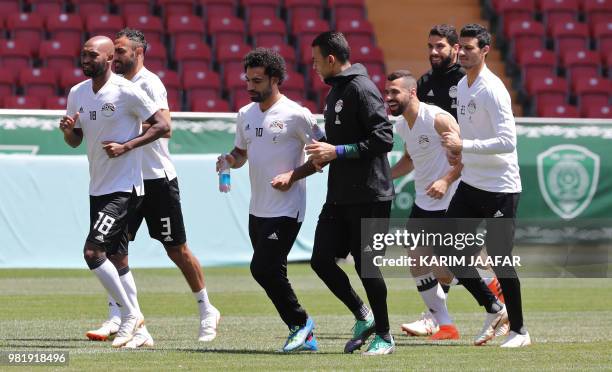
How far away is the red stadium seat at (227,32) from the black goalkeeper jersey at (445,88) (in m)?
12.4

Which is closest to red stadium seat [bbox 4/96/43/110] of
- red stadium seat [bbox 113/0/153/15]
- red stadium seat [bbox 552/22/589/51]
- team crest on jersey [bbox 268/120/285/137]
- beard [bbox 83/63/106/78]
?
red stadium seat [bbox 113/0/153/15]

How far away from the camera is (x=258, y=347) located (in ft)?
29.9

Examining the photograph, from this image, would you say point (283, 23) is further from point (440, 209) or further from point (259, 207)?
point (259, 207)

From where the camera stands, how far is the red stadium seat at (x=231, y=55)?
22237 mm

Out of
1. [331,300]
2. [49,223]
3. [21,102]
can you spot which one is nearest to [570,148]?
[331,300]

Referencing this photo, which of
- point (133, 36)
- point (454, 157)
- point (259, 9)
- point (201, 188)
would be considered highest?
point (133, 36)

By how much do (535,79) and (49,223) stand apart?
1059 centimetres

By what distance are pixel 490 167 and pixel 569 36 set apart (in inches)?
638

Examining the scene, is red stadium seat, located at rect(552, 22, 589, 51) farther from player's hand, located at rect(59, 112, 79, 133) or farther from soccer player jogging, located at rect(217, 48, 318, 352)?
player's hand, located at rect(59, 112, 79, 133)

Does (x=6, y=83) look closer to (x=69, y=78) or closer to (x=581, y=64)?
(x=69, y=78)

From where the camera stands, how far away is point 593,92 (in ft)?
76.2

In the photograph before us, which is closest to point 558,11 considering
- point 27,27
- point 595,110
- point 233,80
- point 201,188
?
point 595,110

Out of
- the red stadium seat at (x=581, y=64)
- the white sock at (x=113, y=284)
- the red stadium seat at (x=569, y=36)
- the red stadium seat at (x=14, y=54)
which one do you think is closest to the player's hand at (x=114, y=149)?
the white sock at (x=113, y=284)

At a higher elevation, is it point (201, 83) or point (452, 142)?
point (452, 142)
